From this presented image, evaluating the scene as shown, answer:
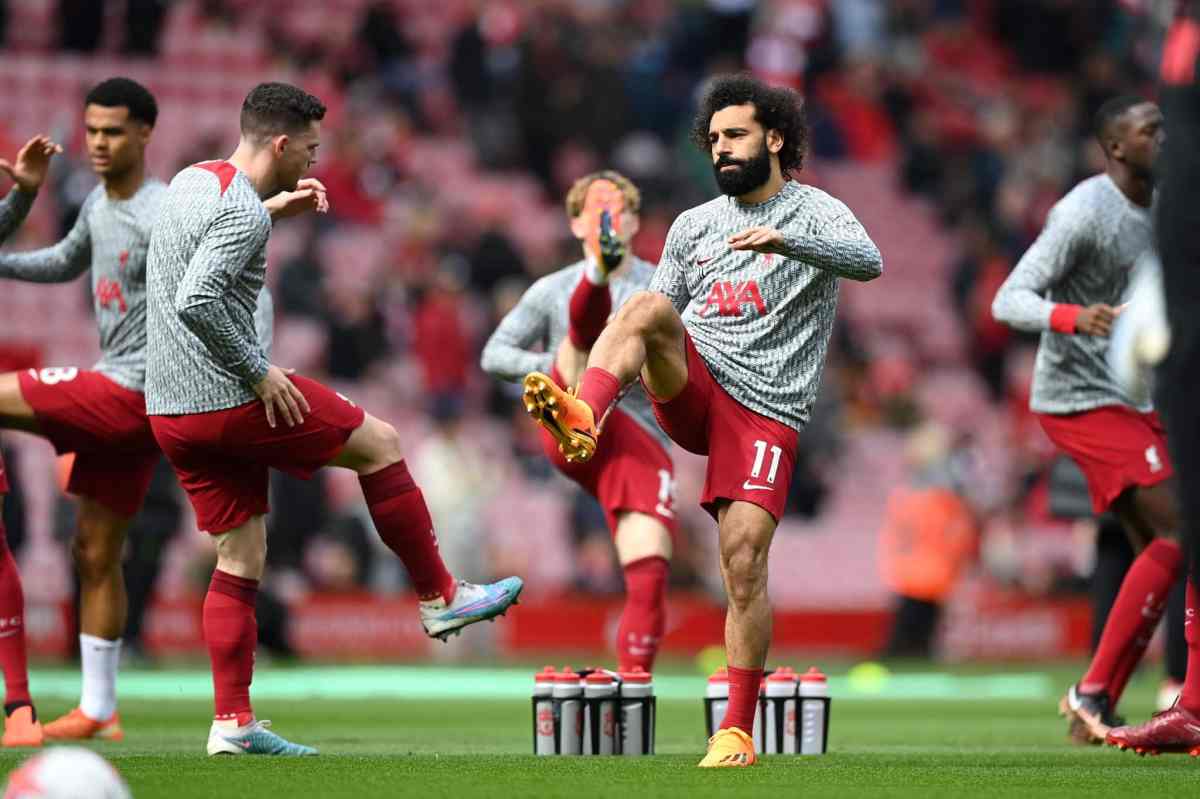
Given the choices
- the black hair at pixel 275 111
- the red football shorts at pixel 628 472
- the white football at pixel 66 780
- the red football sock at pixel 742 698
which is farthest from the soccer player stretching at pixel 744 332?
the white football at pixel 66 780

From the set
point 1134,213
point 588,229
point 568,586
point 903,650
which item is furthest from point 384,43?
point 1134,213

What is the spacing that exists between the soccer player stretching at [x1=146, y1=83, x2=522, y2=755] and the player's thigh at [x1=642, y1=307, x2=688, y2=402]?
3.89ft

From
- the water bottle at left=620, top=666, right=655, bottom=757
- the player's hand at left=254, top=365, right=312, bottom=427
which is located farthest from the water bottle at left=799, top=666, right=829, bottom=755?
the player's hand at left=254, top=365, right=312, bottom=427

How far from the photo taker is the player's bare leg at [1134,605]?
355 inches

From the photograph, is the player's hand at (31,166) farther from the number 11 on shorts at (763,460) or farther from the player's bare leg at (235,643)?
the number 11 on shorts at (763,460)

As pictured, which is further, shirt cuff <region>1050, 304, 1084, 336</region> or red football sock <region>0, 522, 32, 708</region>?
shirt cuff <region>1050, 304, 1084, 336</region>

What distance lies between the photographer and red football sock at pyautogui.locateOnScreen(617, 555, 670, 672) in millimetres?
9758

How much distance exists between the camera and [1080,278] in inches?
369

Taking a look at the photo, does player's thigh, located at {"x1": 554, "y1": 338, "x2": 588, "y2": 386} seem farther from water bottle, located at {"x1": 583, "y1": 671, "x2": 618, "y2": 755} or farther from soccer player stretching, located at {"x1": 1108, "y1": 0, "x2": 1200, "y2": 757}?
soccer player stretching, located at {"x1": 1108, "y1": 0, "x2": 1200, "y2": 757}

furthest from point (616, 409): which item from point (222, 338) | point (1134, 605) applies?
point (222, 338)

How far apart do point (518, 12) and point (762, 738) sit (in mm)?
17865

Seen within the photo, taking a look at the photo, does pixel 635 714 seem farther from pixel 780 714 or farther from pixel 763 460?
pixel 763 460

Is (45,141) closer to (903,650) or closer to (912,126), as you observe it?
(903,650)

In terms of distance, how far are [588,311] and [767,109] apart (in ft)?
6.74
